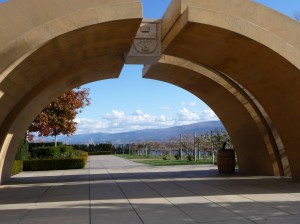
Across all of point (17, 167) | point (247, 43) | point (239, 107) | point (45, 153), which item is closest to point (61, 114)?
point (45, 153)

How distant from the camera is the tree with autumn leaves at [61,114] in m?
30.2

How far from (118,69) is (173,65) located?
220cm

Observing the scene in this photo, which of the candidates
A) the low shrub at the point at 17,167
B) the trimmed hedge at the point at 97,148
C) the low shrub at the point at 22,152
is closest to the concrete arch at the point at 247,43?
the low shrub at the point at 17,167

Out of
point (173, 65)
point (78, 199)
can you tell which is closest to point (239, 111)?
point (173, 65)

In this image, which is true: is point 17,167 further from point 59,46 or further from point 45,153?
point 59,46

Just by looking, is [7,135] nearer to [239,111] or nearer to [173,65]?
[173,65]

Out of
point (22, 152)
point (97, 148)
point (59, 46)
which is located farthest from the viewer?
point (97, 148)

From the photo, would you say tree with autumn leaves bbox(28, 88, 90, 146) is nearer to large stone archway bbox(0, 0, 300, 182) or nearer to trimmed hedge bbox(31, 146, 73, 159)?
trimmed hedge bbox(31, 146, 73, 159)

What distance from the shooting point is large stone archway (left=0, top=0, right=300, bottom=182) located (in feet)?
31.0

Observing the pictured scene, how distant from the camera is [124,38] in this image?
11352 mm

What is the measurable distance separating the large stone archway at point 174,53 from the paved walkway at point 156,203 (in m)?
2.70

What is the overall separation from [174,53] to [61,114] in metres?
19.5

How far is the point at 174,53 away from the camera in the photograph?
44.2 ft

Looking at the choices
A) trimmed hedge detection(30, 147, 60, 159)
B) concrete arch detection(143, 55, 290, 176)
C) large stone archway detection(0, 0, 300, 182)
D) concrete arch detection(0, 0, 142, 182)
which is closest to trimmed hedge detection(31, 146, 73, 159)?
trimmed hedge detection(30, 147, 60, 159)
